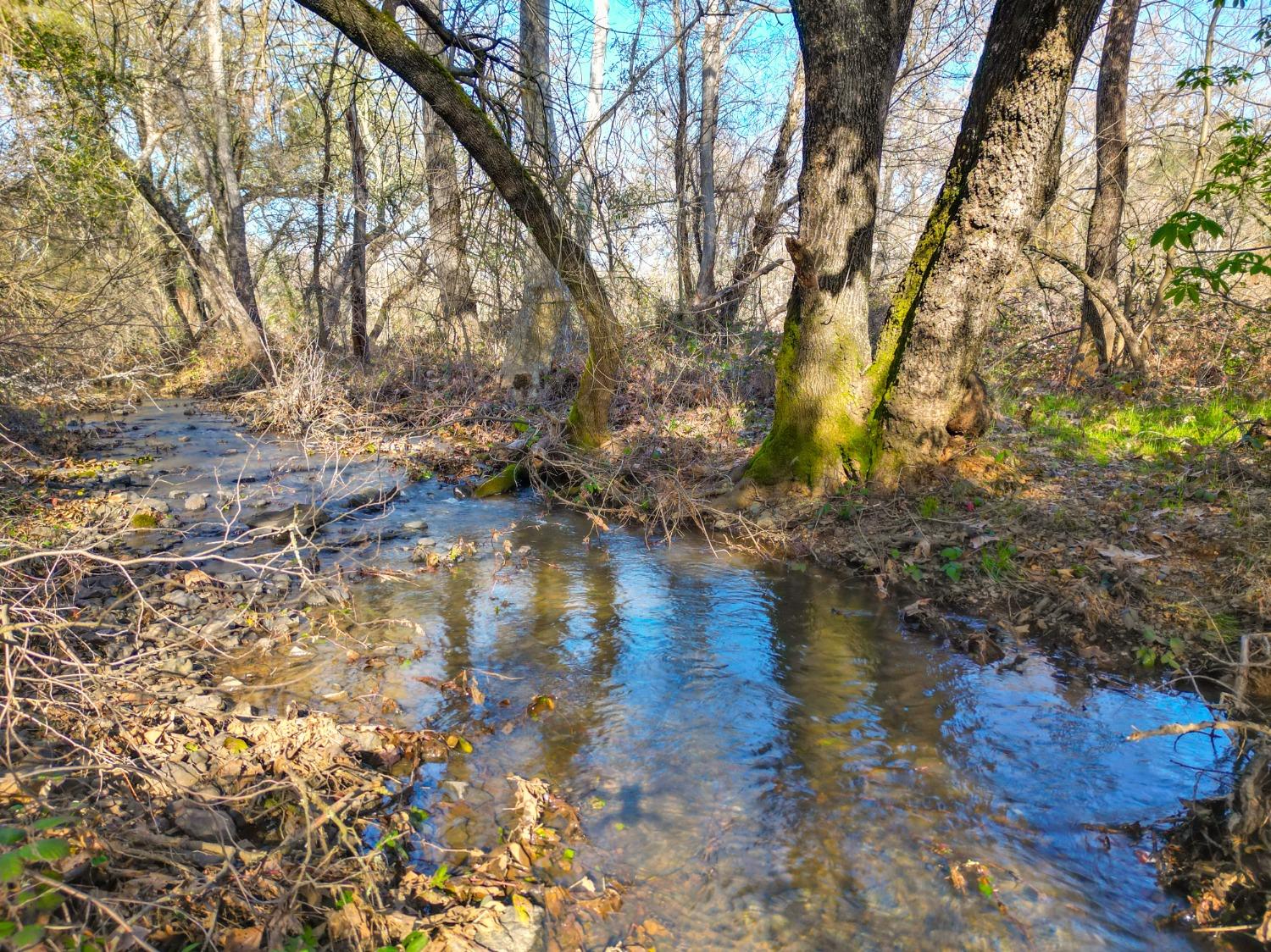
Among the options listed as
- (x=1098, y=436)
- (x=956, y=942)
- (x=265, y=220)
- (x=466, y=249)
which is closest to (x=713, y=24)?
(x=466, y=249)

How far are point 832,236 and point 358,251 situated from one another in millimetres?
6638

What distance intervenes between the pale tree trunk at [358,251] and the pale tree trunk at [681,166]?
4.97m

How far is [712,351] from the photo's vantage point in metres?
11.8

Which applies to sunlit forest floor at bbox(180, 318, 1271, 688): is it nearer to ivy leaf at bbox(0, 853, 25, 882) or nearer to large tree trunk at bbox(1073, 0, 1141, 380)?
large tree trunk at bbox(1073, 0, 1141, 380)

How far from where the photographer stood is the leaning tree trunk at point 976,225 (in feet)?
18.9

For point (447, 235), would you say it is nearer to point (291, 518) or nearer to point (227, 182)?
point (291, 518)

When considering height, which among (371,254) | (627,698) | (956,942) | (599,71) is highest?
(599,71)

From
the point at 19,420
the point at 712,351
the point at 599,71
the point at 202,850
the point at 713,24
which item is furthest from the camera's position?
the point at 599,71

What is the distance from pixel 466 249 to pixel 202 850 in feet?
20.1

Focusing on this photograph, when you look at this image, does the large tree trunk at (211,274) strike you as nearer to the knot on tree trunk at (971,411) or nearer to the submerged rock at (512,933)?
the knot on tree trunk at (971,411)

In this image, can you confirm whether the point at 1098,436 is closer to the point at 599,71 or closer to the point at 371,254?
the point at 371,254

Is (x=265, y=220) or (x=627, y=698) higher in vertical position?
(x=265, y=220)

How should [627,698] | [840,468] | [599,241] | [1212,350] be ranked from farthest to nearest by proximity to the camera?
[1212,350] → [599,241] → [840,468] → [627,698]

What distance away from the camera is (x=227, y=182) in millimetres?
16094
